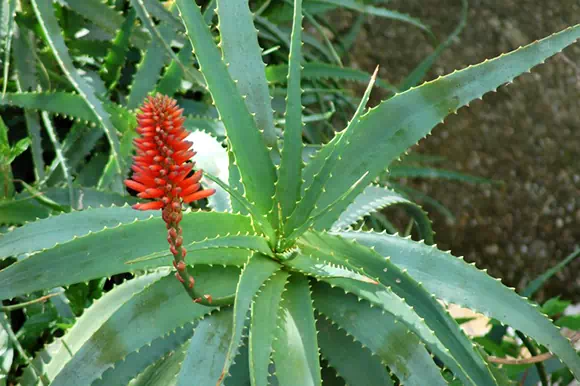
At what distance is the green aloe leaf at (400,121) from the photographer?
2.33 feet

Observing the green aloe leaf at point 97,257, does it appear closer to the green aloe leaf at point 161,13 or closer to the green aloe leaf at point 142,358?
the green aloe leaf at point 142,358

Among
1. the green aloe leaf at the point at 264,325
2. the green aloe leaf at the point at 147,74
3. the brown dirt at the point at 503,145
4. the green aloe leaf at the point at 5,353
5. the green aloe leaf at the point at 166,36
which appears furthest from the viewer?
the brown dirt at the point at 503,145

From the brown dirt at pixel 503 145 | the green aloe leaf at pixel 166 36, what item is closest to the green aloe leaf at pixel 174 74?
the green aloe leaf at pixel 166 36

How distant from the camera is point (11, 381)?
853mm

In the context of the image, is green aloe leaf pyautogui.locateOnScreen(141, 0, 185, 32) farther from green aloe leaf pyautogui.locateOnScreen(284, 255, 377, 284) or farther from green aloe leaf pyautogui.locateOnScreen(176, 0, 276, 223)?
green aloe leaf pyautogui.locateOnScreen(284, 255, 377, 284)

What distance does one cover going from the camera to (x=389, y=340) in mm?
657

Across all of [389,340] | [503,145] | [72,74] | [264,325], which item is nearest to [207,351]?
[264,325]

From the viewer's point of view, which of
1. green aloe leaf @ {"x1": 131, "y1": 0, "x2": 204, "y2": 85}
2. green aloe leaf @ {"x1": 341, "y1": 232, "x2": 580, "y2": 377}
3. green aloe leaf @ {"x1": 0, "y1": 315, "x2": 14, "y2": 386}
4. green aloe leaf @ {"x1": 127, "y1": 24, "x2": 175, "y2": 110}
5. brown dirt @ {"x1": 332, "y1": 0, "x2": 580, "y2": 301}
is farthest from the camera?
brown dirt @ {"x1": 332, "y1": 0, "x2": 580, "y2": 301}

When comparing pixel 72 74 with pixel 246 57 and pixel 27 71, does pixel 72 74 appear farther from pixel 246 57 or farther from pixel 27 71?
pixel 246 57

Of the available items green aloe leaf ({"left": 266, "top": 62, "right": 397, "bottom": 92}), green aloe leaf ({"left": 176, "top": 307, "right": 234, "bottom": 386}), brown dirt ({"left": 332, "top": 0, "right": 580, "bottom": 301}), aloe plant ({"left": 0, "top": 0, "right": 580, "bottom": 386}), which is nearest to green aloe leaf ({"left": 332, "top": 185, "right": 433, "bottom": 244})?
aloe plant ({"left": 0, "top": 0, "right": 580, "bottom": 386})

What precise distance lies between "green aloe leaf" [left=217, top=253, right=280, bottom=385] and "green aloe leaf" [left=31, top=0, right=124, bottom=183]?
0.27 meters

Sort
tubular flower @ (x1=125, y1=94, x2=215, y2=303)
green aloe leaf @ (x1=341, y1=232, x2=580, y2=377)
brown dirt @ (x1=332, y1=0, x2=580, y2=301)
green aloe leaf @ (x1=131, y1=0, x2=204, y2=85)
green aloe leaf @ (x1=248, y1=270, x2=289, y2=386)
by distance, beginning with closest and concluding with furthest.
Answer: tubular flower @ (x1=125, y1=94, x2=215, y2=303)
green aloe leaf @ (x1=248, y1=270, x2=289, y2=386)
green aloe leaf @ (x1=341, y1=232, x2=580, y2=377)
green aloe leaf @ (x1=131, y1=0, x2=204, y2=85)
brown dirt @ (x1=332, y1=0, x2=580, y2=301)

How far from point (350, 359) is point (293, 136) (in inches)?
9.0

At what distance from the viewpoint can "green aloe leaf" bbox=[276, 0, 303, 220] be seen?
2.12 ft
